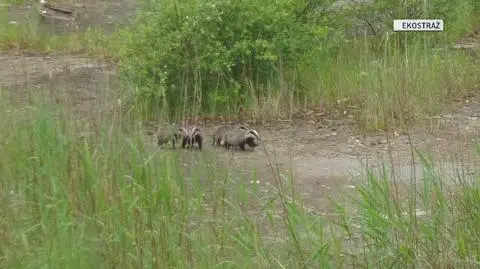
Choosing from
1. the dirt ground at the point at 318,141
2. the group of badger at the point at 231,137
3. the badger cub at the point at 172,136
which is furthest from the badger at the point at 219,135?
the badger cub at the point at 172,136

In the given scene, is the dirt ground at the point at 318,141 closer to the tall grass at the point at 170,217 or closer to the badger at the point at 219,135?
the badger at the point at 219,135

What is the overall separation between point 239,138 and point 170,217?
10.1 feet

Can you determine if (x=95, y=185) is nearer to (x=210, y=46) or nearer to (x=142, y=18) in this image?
(x=210, y=46)

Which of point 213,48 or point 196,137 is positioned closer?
point 196,137

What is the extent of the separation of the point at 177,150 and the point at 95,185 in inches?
30.1

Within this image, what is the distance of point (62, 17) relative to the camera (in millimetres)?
13344

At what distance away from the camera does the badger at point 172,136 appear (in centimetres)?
527

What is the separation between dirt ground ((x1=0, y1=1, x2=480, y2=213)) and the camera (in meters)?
6.17

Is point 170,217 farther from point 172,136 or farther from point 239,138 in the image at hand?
point 239,138

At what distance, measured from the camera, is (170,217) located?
14.2 feet

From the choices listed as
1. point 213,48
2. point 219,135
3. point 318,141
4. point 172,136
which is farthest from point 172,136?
point 213,48

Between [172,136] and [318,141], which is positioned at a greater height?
[172,136]

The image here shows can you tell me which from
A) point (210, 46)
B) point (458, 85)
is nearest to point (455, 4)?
point (458, 85)

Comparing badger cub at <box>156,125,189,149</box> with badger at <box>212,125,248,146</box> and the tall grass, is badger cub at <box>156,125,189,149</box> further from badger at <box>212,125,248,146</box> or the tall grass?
badger at <box>212,125,248,146</box>
